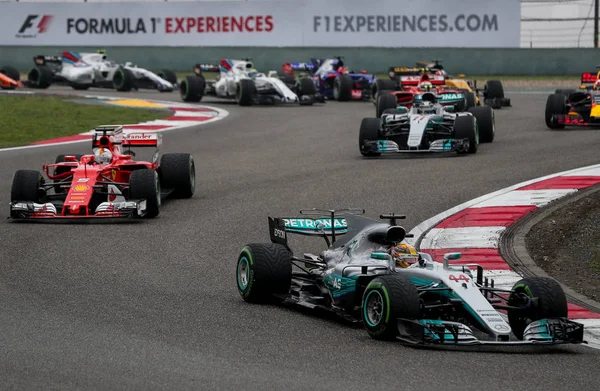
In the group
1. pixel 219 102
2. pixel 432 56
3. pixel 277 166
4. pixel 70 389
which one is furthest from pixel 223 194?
pixel 432 56

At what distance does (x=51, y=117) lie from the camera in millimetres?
29391

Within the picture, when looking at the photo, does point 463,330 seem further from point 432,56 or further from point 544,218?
point 432,56

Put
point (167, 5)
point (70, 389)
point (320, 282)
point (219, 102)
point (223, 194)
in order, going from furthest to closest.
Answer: point (167, 5) < point (219, 102) < point (223, 194) < point (320, 282) < point (70, 389)

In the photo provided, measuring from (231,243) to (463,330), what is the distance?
16.3 feet

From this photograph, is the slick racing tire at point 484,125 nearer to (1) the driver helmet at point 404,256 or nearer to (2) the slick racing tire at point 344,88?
(2) the slick racing tire at point 344,88

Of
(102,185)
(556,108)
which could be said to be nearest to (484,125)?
(556,108)

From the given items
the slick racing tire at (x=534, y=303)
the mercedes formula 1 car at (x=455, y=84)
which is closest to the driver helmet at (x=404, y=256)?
the slick racing tire at (x=534, y=303)

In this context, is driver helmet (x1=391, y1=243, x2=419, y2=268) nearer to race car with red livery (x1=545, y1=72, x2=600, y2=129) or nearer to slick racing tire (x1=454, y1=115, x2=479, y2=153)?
slick racing tire (x1=454, y1=115, x2=479, y2=153)

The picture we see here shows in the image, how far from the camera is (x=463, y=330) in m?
8.50

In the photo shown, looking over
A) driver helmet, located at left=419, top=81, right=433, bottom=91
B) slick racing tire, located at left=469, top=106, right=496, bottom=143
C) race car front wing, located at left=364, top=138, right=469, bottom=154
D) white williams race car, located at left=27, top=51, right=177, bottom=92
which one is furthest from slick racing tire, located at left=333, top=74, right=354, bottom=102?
race car front wing, located at left=364, top=138, right=469, bottom=154

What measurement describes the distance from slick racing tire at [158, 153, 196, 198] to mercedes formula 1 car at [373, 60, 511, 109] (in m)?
12.7

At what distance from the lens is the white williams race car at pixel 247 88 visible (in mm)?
34500

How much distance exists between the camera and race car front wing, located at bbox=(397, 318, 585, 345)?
8.40m

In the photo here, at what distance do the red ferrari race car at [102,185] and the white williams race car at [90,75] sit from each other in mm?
23565
